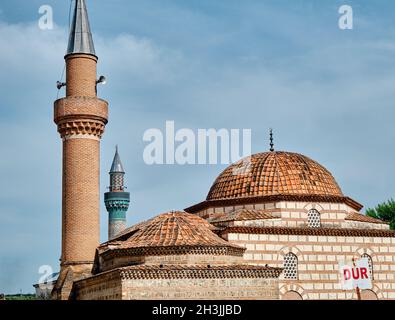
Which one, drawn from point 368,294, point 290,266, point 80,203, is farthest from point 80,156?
point 368,294

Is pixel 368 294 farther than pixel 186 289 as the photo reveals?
Yes

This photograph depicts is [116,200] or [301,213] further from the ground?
[116,200]

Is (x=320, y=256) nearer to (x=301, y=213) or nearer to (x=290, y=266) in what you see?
(x=290, y=266)

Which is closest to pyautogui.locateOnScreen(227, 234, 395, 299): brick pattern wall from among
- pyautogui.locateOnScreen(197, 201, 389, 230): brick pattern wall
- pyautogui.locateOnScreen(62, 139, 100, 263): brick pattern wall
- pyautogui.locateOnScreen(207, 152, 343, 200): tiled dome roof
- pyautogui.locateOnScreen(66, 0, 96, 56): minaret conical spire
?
pyautogui.locateOnScreen(197, 201, 389, 230): brick pattern wall

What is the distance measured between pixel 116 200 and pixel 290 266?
17.6 meters

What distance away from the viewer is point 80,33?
21891 millimetres

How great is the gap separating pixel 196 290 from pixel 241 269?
50.3 inches

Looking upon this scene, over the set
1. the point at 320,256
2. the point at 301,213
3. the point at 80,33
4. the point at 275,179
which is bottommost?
the point at 320,256

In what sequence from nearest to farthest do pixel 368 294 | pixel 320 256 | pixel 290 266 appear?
1. pixel 290 266
2. pixel 320 256
3. pixel 368 294

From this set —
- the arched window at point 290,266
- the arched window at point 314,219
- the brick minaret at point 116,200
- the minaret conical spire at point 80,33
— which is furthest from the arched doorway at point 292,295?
the brick minaret at point 116,200

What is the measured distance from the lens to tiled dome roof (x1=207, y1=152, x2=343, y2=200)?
22469 millimetres
